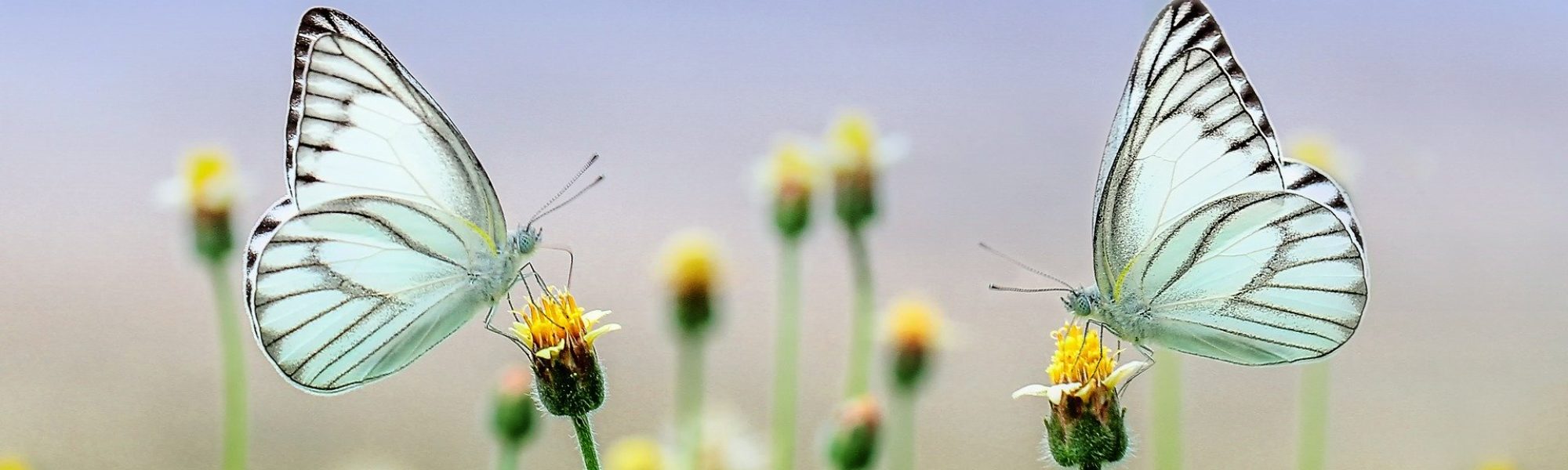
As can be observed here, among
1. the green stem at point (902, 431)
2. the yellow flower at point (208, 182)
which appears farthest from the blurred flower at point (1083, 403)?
the yellow flower at point (208, 182)

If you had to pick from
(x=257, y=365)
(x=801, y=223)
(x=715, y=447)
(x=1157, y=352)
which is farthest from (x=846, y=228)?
(x=257, y=365)

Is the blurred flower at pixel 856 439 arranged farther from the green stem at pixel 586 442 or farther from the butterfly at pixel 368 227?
the butterfly at pixel 368 227

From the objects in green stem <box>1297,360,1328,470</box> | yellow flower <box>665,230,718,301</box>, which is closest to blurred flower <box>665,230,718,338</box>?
yellow flower <box>665,230,718,301</box>

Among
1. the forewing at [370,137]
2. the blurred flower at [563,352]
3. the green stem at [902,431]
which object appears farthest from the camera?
the green stem at [902,431]

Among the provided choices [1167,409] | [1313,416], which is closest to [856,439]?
[1167,409]

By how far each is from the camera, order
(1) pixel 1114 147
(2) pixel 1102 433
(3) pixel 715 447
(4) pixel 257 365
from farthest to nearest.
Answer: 1. (4) pixel 257 365
2. (1) pixel 1114 147
3. (2) pixel 1102 433
4. (3) pixel 715 447

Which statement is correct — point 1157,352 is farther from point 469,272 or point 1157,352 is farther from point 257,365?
point 257,365
